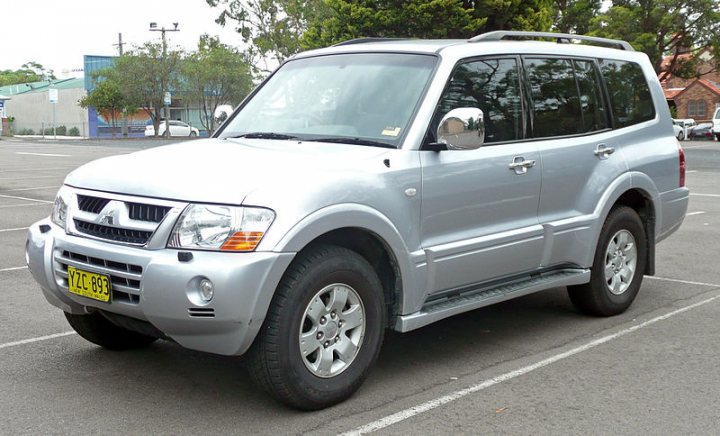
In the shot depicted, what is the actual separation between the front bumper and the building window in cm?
7605

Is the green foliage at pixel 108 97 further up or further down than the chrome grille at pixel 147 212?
further up

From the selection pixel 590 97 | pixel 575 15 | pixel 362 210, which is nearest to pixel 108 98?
pixel 575 15

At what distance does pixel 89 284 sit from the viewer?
4285 millimetres

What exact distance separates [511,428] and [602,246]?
91.6 inches

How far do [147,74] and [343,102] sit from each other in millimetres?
55389

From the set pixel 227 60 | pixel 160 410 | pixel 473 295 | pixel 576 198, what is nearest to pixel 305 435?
pixel 160 410

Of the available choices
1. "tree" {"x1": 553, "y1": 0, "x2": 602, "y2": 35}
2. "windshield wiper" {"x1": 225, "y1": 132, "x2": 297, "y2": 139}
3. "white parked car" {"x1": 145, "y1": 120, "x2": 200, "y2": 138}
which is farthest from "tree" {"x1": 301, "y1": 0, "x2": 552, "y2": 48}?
"white parked car" {"x1": 145, "y1": 120, "x2": 200, "y2": 138}

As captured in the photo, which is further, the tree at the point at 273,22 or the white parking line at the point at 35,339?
the tree at the point at 273,22

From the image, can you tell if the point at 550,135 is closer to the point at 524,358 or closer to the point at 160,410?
the point at 524,358

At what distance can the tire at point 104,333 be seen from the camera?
516 cm

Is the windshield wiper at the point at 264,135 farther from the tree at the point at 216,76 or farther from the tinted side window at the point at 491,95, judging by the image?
the tree at the point at 216,76

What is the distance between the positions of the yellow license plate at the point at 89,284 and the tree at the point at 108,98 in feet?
185

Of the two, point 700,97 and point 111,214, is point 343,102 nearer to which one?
point 111,214

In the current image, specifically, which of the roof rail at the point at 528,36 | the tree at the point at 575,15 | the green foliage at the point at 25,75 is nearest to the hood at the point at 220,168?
the roof rail at the point at 528,36
